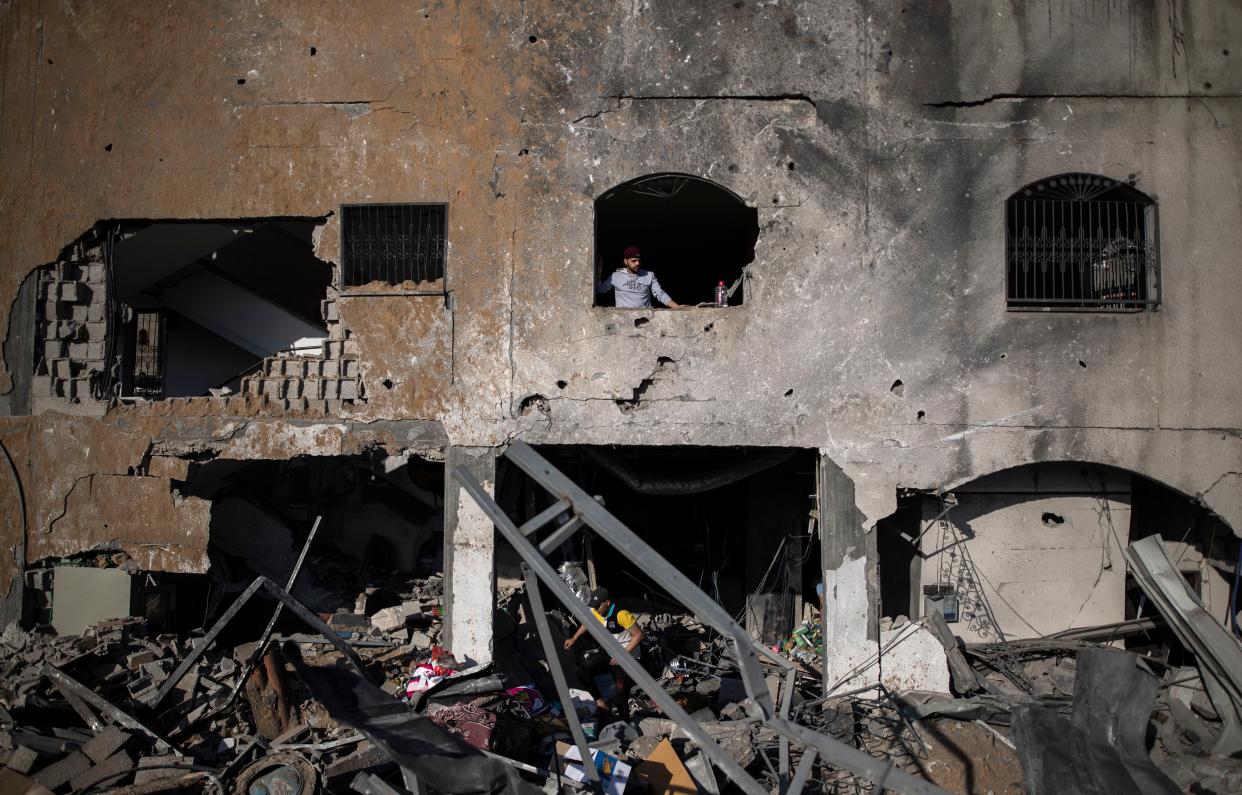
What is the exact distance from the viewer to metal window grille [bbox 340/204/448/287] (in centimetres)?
823

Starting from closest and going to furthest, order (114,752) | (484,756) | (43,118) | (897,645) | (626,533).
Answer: (626,533)
(484,756)
(114,752)
(897,645)
(43,118)

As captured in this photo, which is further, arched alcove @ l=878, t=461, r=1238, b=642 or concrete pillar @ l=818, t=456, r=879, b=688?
arched alcove @ l=878, t=461, r=1238, b=642

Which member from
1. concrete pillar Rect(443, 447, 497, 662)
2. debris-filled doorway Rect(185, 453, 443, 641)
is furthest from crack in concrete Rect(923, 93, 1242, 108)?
debris-filled doorway Rect(185, 453, 443, 641)

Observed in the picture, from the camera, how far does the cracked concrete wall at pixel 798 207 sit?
794cm

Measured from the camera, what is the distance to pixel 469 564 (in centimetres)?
805

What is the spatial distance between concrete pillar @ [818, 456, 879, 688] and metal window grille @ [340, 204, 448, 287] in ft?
13.8

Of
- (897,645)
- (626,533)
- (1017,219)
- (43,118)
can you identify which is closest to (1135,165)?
(1017,219)

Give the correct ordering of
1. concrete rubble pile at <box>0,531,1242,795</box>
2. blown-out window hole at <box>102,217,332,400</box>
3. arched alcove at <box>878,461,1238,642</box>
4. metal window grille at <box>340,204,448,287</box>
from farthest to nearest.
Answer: blown-out window hole at <box>102,217,332,400</box>
arched alcove at <box>878,461,1238,642</box>
metal window grille at <box>340,204,448,287</box>
concrete rubble pile at <box>0,531,1242,795</box>

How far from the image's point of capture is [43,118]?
27.8ft

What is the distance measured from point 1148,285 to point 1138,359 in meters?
0.73

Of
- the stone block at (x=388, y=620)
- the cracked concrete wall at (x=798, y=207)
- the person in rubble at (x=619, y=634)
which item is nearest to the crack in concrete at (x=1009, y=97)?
the cracked concrete wall at (x=798, y=207)

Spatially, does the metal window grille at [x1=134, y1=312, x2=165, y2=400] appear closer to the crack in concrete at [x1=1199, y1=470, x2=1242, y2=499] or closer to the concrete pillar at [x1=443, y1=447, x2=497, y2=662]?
the concrete pillar at [x1=443, y1=447, x2=497, y2=662]

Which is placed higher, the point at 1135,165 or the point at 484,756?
the point at 1135,165

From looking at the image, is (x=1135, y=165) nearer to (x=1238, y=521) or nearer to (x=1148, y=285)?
(x=1148, y=285)
